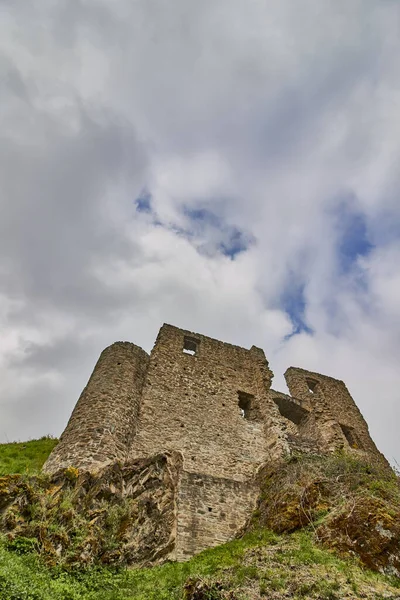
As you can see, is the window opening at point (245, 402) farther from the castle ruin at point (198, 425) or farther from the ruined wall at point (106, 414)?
the ruined wall at point (106, 414)

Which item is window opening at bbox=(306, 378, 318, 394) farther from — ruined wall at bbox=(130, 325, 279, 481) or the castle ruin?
ruined wall at bbox=(130, 325, 279, 481)

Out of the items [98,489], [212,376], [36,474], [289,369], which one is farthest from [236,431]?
[289,369]

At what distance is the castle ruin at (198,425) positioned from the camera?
36.4 feet

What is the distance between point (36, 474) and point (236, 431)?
7791 millimetres

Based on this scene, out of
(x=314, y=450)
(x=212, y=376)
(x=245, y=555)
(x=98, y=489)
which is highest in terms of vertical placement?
(x=212, y=376)

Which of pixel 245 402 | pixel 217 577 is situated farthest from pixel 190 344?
pixel 217 577

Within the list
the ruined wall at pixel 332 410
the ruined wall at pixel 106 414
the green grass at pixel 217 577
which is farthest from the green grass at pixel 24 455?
the ruined wall at pixel 332 410

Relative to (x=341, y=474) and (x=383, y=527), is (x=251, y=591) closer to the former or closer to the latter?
(x=383, y=527)

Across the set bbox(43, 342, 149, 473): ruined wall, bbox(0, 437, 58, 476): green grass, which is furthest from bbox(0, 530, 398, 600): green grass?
bbox(0, 437, 58, 476): green grass

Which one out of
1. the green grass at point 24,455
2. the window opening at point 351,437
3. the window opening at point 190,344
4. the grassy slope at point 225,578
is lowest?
the grassy slope at point 225,578

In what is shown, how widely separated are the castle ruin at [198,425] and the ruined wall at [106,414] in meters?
0.03

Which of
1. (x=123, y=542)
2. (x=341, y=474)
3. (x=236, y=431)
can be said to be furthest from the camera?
(x=236, y=431)

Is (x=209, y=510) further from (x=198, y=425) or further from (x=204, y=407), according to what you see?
(x=204, y=407)

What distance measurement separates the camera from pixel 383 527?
8.13m
